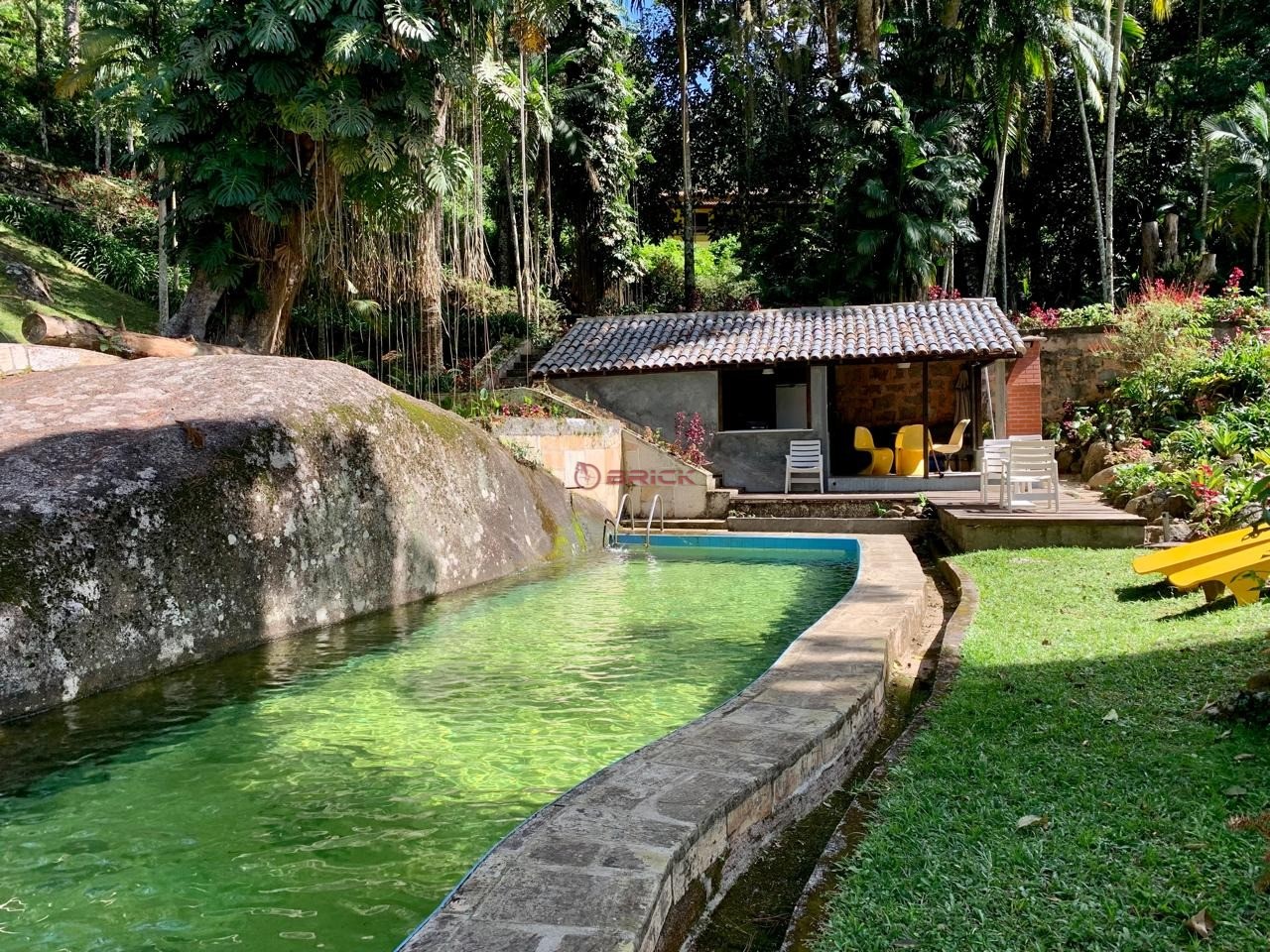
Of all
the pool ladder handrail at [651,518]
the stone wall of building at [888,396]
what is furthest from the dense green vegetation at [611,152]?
the pool ladder handrail at [651,518]

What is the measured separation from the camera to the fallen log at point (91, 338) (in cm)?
874

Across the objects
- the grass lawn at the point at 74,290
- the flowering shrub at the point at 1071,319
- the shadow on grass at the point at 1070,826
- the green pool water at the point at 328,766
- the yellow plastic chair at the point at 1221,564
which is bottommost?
the green pool water at the point at 328,766

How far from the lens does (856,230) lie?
21.2 m

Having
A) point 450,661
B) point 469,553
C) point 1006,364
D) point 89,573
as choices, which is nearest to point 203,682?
point 89,573

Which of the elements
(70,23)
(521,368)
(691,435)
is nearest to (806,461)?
(691,435)

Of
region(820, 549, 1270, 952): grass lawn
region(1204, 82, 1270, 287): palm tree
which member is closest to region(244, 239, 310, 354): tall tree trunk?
region(820, 549, 1270, 952): grass lawn

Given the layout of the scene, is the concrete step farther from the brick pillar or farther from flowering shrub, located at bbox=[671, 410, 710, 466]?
the brick pillar

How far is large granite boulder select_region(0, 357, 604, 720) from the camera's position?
4.99 meters

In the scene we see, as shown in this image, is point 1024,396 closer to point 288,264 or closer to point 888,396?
point 888,396

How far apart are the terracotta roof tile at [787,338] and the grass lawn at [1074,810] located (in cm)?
1005

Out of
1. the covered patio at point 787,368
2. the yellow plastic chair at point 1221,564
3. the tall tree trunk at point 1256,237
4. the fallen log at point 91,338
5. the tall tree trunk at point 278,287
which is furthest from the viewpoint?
the tall tree trunk at point 1256,237

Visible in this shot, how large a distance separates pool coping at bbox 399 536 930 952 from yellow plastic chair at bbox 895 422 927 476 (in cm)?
1125

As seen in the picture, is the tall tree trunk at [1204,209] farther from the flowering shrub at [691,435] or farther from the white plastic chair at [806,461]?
the flowering shrub at [691,435]

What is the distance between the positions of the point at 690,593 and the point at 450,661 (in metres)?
3.32
